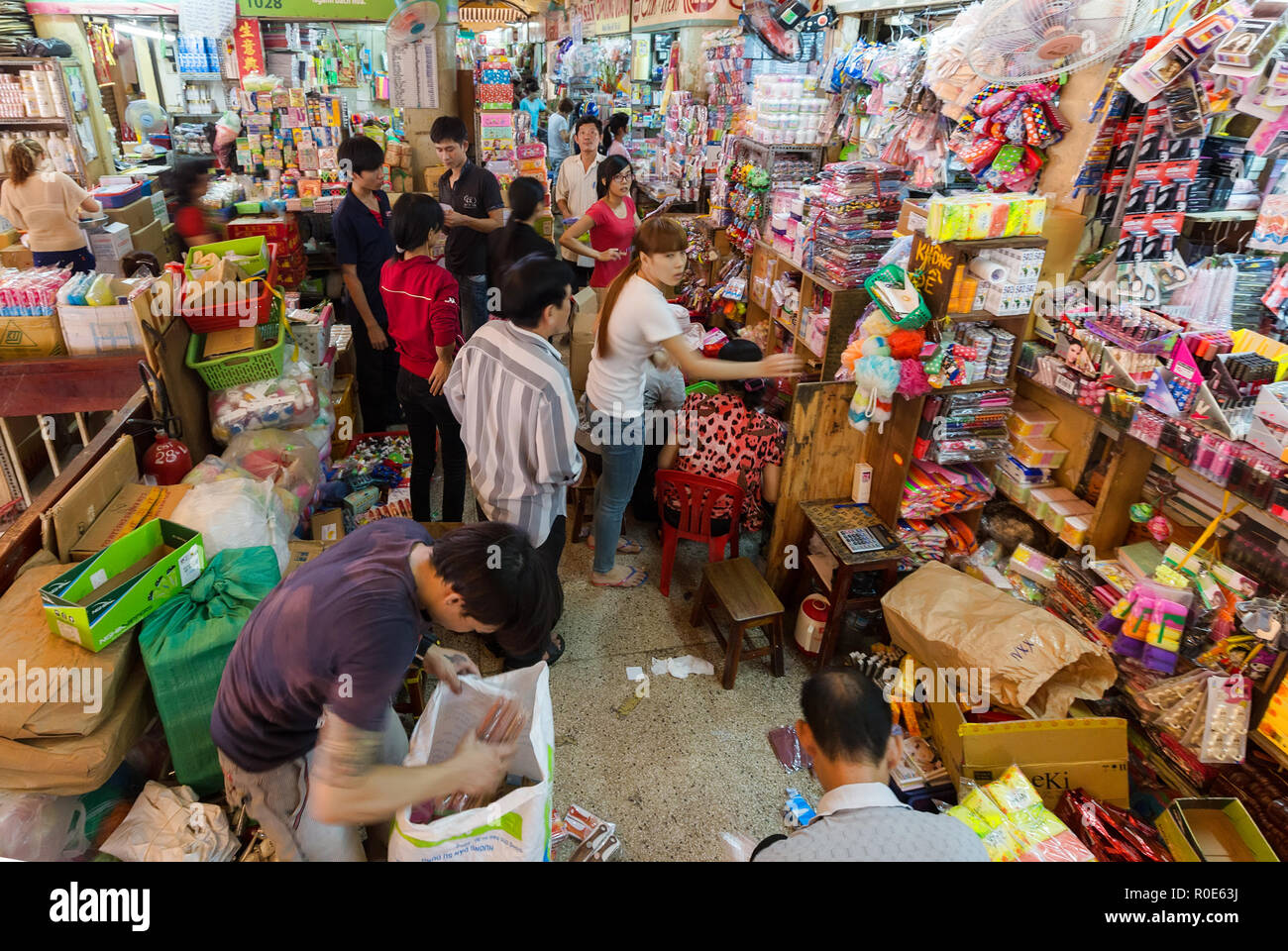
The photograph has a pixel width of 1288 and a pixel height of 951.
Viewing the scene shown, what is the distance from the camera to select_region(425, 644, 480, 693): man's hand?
2246 mm

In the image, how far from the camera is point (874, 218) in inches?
164

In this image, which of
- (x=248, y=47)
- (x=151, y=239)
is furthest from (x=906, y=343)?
(x=248, y=47)

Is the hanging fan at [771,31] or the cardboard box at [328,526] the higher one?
the hanging fan at [771,31]

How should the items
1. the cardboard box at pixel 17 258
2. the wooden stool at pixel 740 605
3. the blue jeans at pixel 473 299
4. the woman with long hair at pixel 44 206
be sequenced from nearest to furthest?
the wooden stool at pixel 740 605, the woman with long hair at pixel 44 206, the blue jeans at pixel 473 299, the cardboard box at pixel 17 258

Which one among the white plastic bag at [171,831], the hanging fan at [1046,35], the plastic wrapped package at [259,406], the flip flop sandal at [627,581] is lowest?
the flip flop sandal at [627,581]

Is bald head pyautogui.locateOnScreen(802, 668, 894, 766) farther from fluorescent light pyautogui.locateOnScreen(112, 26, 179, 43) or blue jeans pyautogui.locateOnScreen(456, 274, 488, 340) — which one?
fluorescent light pyautogui.locateOnScreen(112, 26, 179, 43)

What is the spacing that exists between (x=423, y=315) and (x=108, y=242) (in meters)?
4.01

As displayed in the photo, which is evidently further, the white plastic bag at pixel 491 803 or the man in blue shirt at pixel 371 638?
the white plastic bag at pixel 491 803

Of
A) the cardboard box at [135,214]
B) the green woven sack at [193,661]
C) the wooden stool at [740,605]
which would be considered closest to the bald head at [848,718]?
the wooden stool at [740,605]

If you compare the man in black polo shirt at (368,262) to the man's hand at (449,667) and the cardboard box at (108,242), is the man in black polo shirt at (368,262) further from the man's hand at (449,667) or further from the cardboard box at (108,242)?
the man's hand at (449,667)

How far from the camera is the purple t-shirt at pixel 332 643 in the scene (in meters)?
1.59

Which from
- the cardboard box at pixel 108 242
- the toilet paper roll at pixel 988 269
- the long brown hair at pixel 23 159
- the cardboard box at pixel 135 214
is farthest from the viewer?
the cardboard box at pixel 135 214

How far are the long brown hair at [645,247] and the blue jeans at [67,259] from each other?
4699 millimetres

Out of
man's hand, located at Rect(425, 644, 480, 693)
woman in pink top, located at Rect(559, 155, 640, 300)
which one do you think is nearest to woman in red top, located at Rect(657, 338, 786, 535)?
man's hand, located at Rect(425, 644, 480, 693)
